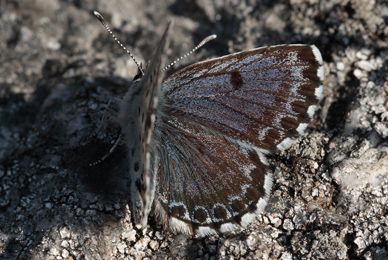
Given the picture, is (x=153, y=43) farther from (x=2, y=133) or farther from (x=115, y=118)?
(x=2, y=133)

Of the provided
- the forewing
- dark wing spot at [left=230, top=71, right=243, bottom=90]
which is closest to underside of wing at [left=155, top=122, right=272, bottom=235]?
the forewing

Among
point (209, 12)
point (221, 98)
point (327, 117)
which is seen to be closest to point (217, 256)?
point (221, 98)

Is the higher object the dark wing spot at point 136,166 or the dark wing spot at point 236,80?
the dark wing spot at point 236,80

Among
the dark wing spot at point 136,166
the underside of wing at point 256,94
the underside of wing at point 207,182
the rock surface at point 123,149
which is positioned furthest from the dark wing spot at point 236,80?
the dark wing spot at point 136,166

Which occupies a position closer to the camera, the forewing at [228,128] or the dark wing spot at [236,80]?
the forewing at [228,128]

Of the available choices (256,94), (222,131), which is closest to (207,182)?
(222,131)

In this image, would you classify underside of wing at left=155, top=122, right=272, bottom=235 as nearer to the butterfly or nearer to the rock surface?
the butterfly

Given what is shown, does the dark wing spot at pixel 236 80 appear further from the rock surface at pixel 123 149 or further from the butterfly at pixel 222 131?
the rock surface at pixel 123 149

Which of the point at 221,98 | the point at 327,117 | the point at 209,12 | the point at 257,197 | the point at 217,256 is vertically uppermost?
the point at 209,12
